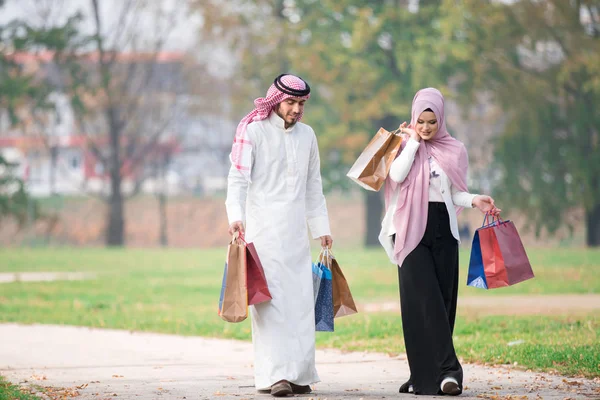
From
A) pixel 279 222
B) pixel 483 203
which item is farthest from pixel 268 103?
pixel 483 203

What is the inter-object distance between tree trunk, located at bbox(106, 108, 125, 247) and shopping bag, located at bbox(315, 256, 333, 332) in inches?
1369

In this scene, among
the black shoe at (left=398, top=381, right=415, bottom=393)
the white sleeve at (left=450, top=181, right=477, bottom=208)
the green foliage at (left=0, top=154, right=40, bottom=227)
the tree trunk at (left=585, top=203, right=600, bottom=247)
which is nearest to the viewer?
the black shoe at (left=398, top=381, right=415, bottom=393)

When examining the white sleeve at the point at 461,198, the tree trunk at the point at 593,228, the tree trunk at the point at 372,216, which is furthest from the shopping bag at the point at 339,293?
the tree trunk at the point at 372,216

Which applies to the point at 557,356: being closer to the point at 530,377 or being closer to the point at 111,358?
the point at 530,377

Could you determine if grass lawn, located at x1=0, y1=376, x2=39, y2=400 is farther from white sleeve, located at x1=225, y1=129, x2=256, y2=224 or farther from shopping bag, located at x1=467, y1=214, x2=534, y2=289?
shopping bag, located at x1=467, y1=214, x2=534, y2=289

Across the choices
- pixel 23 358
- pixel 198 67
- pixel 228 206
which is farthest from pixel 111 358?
pixel 198 67

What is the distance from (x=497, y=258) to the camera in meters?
7.15

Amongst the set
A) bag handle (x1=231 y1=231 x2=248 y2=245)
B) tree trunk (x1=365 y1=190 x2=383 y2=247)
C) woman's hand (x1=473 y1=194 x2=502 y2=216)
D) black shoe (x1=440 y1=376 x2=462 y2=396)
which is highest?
tree trunk (x1=365 y1=190 x2=383 y2=247)

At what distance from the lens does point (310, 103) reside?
37750mm

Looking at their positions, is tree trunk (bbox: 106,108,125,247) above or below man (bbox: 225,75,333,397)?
above

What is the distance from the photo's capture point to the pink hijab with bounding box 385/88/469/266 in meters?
6.96

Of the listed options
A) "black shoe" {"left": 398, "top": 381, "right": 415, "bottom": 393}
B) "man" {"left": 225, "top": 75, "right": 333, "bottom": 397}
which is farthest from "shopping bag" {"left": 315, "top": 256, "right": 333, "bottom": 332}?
"black shoe" {"left": 398, "top": 381, "right": 415, "bottom": 393}

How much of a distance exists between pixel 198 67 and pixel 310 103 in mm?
11104

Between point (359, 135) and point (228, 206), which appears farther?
point (359, 135)
